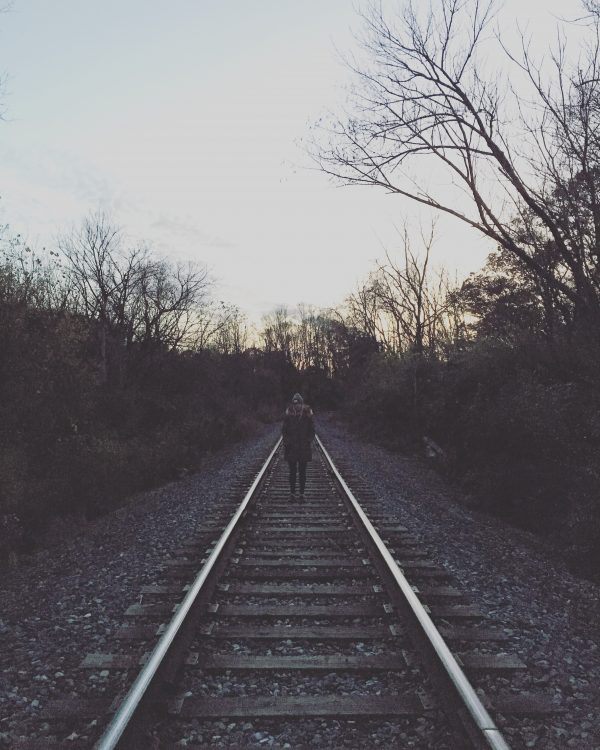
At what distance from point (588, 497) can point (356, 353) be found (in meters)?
43.1

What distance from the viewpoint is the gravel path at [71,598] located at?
3.41 meters

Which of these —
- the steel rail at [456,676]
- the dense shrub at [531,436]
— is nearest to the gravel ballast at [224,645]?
the steel rail at [456,676]

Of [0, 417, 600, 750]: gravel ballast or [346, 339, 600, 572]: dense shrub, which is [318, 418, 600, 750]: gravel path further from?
[346, 339, 600, 572]: dense shrub

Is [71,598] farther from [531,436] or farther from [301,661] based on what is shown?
[531,436]

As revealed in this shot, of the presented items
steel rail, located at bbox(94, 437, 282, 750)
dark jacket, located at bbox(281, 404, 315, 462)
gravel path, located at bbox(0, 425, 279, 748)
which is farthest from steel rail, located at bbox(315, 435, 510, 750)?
dark jacket, located at bbox(281, 404, 315, 462)

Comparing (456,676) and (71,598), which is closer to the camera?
(456,676)

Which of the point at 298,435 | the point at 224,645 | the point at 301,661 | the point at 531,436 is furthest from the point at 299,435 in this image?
the point at 301,661

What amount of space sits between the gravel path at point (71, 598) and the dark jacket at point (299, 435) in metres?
1.66

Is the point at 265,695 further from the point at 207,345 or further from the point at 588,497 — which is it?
the point at 207,345

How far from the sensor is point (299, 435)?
973 centimetres

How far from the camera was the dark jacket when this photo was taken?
973 centimetres

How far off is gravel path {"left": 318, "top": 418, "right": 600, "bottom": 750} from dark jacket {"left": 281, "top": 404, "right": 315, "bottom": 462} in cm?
178

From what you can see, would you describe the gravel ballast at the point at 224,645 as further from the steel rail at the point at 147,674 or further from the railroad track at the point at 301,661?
the steel rail at the point at 147,674

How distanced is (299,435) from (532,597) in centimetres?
520
